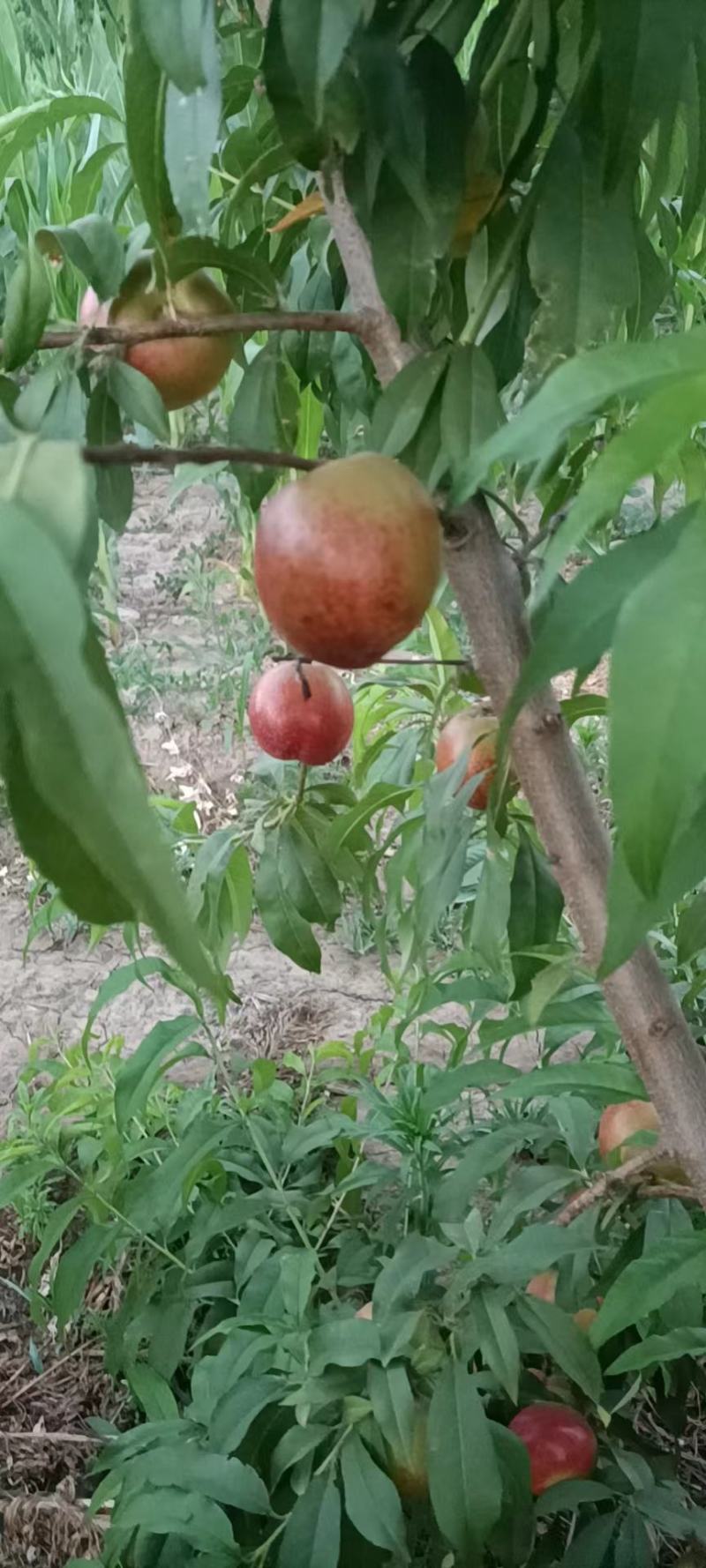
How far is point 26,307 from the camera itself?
17.3 inches

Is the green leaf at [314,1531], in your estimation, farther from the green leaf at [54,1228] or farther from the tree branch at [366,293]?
the tree branch at [366,293]

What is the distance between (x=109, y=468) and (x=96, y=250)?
0.11 meters

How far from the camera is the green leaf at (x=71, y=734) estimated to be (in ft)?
0.72

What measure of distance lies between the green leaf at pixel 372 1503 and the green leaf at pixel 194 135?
2.39 feet

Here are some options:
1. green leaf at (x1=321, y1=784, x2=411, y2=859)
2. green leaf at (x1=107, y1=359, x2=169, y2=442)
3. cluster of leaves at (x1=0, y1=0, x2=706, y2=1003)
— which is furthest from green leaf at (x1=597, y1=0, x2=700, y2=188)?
green leaf at (x1=321, y1=784, x2=411, y2=859)

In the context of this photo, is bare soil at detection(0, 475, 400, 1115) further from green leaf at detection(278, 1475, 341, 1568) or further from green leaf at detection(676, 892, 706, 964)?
green leaf at detection(676, 892, 706, 964)

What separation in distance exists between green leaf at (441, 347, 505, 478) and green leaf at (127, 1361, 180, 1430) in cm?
86

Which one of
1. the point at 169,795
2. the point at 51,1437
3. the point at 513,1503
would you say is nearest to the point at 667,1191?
the point at 513,1503

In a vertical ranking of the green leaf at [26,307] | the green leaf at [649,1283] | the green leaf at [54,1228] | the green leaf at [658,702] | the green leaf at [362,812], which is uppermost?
the green leaf at [26,307]

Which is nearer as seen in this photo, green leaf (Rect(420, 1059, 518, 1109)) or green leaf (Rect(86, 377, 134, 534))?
green leaf (Rect(86, 377, 134, 534))

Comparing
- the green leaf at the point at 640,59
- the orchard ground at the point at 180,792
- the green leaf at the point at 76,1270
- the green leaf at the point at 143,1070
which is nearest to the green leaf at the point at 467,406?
the green leaf at the point at 640,59

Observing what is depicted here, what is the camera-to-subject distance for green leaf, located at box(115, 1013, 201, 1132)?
0.95m

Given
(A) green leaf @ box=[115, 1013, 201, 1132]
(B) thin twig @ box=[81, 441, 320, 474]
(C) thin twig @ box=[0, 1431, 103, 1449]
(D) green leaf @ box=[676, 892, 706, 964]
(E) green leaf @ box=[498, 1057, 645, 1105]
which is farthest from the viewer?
(C) thin twig @ box=[0, 1431, 103, 1449]

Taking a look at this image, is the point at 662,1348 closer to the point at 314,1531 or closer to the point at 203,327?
the point at 314,1531
